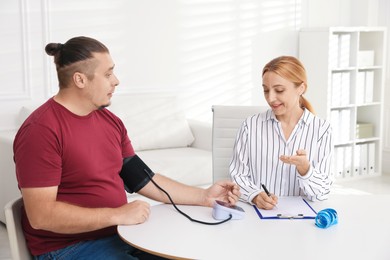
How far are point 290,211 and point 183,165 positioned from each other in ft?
6.71

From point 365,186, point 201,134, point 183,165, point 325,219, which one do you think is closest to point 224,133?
point 183,165

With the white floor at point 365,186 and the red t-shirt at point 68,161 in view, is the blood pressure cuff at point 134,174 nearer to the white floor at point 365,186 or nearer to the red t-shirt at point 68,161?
the red t-shirt at point 68,161

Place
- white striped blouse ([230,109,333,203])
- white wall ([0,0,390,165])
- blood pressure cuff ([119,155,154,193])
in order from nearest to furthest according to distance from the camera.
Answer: blood pressure cuff ([119,155,154,193]), white striped blouse ([230,109,333,203]), white wall ([0,0,390,165])

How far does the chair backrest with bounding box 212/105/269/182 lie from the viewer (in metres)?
3.10

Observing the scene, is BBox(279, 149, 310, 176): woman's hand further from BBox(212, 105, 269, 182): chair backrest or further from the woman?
BBox(212, 105, 269, 182): chair backrest

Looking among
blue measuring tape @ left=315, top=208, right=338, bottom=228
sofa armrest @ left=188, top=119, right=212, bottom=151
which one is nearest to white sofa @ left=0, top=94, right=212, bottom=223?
sofa armrest @ left=188, top=119, right=212, bottom=151

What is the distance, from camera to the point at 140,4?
4.62 m

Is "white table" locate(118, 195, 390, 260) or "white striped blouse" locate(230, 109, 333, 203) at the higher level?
"white striped blouse" locate(230, 109, 333, 203)

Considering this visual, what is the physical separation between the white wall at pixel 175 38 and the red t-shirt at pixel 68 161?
2324 millimetres

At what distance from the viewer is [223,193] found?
2166 mm

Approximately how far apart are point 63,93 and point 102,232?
1.57ft

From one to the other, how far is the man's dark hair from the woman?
0.78 m

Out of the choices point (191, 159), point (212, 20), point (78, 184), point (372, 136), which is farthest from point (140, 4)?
point (78, 184)

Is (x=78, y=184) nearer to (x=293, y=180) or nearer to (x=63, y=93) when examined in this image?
(x=63, y=93)
